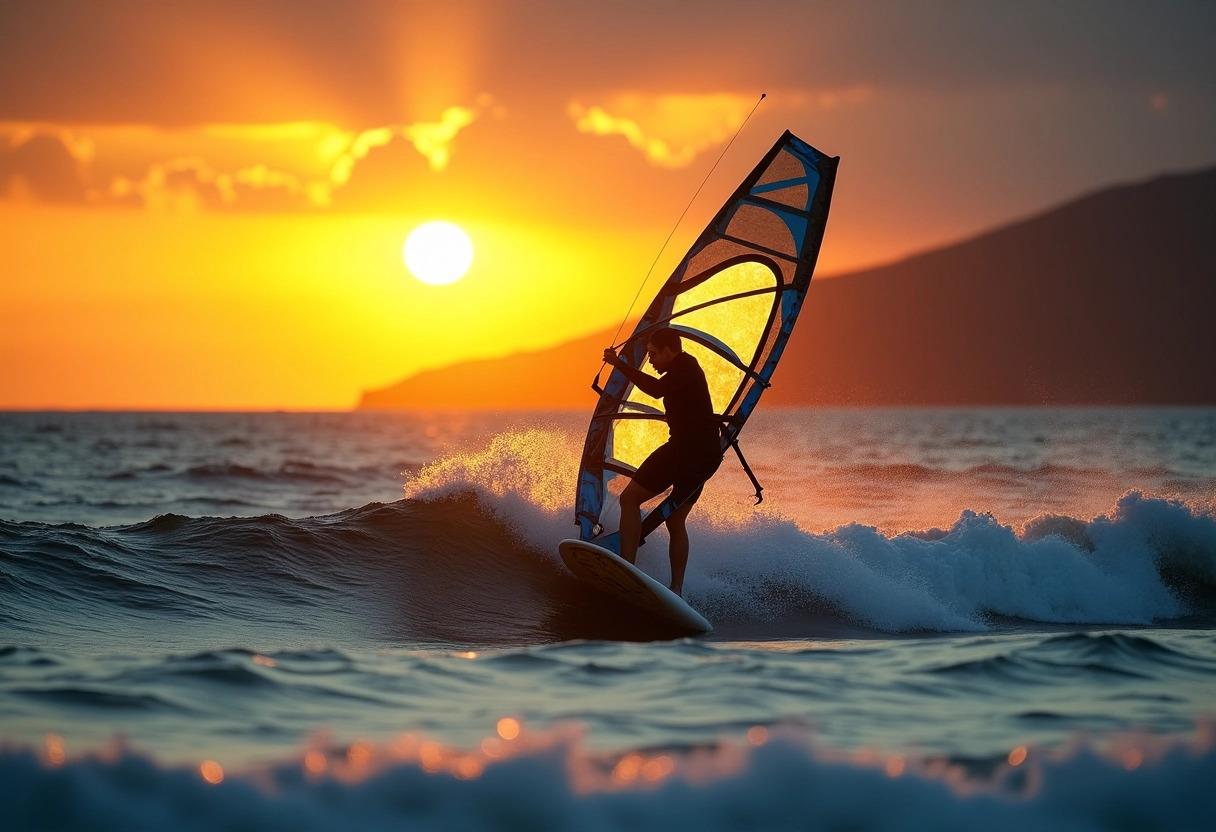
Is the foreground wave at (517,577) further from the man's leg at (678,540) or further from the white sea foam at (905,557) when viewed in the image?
the man's leg at (678,540)

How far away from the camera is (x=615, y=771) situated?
396 cm

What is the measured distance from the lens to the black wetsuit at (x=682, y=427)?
7129mm

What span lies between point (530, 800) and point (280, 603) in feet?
16.5

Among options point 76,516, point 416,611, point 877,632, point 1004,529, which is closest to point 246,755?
point 416,611

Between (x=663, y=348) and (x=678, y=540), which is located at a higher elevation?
(x=663, y=348)

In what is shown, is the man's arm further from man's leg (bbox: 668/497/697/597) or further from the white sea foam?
the white sea foam

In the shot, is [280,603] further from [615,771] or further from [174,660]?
[615,771]

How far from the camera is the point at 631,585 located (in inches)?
291

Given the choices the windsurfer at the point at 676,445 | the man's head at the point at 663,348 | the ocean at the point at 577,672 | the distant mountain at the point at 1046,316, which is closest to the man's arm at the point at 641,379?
the windsurfer at the point at 676,445

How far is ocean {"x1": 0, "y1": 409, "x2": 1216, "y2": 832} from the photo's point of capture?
3.79m

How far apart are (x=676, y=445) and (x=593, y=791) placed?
362 cm

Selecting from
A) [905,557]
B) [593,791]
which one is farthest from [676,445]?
[593,791]

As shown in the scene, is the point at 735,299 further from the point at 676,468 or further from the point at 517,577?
the point at 517,577

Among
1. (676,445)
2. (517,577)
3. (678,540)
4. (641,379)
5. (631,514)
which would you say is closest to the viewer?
(641,379)
